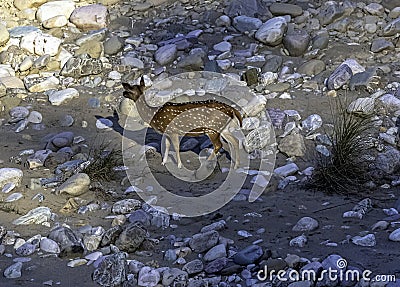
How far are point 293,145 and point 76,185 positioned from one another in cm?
210

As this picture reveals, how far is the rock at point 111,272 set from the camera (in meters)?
4.52

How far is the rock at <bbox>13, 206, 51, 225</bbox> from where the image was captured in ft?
17.8

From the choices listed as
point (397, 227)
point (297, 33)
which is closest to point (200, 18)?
point (297, 33)

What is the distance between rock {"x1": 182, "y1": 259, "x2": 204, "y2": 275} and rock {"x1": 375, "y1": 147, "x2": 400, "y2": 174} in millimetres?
2353

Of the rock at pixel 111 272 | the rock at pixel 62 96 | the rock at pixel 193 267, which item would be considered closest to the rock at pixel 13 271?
the rock at pixel 111 272

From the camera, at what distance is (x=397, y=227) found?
5.01 m

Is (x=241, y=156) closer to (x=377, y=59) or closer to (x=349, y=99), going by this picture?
(x=349, y=99)

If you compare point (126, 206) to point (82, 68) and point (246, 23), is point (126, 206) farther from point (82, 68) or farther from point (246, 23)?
point (246, 23)

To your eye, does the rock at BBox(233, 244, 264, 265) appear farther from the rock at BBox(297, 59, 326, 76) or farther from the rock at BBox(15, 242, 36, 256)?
the rock at BBox(297, 59, 326, 76)

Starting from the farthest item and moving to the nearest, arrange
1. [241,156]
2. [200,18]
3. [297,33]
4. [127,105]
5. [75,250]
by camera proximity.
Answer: [200,18]
[297,33]
[127,105]
[241,156]
[75,250]

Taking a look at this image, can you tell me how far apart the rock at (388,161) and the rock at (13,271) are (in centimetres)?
326

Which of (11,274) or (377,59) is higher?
(377,59)

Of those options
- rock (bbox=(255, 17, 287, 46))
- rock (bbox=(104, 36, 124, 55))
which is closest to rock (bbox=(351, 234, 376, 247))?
rock (bbox=(255, 17, 287, 46))

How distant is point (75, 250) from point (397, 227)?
2229mm
